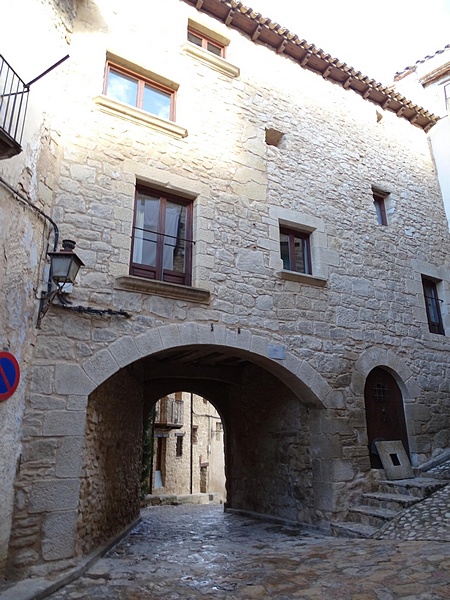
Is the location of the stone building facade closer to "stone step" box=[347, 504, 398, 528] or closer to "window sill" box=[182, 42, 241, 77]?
"window sill" box=[182, 42, 241, 77]

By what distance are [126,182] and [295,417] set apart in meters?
3.94

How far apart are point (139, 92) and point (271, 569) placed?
5.75 m

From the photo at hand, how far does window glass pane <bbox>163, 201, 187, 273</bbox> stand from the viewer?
5316 millimetres


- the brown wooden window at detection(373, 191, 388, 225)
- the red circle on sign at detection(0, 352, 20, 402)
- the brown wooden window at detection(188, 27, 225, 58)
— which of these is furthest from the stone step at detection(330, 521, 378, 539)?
the brown wooden window at detection(188, 27, 225, 58)

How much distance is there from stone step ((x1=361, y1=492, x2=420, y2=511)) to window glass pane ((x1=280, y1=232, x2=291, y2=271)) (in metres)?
3.17

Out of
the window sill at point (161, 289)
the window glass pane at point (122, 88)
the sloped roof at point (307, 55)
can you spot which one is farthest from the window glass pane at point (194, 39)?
the window sill at point (161, 289)

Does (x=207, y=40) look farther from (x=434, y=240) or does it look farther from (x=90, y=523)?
(x=90, y=523)

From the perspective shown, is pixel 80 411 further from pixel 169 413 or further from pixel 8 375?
pixel 169 413

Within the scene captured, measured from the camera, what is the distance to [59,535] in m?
3.73

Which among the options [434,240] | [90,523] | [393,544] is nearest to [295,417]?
[393,544]

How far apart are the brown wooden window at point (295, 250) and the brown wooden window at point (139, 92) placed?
2.31m

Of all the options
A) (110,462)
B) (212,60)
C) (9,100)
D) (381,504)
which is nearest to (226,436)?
(110,462)

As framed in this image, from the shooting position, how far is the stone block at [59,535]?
3.67m

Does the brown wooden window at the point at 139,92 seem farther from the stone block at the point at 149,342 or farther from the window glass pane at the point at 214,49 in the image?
the stone block at the point at 149,342
